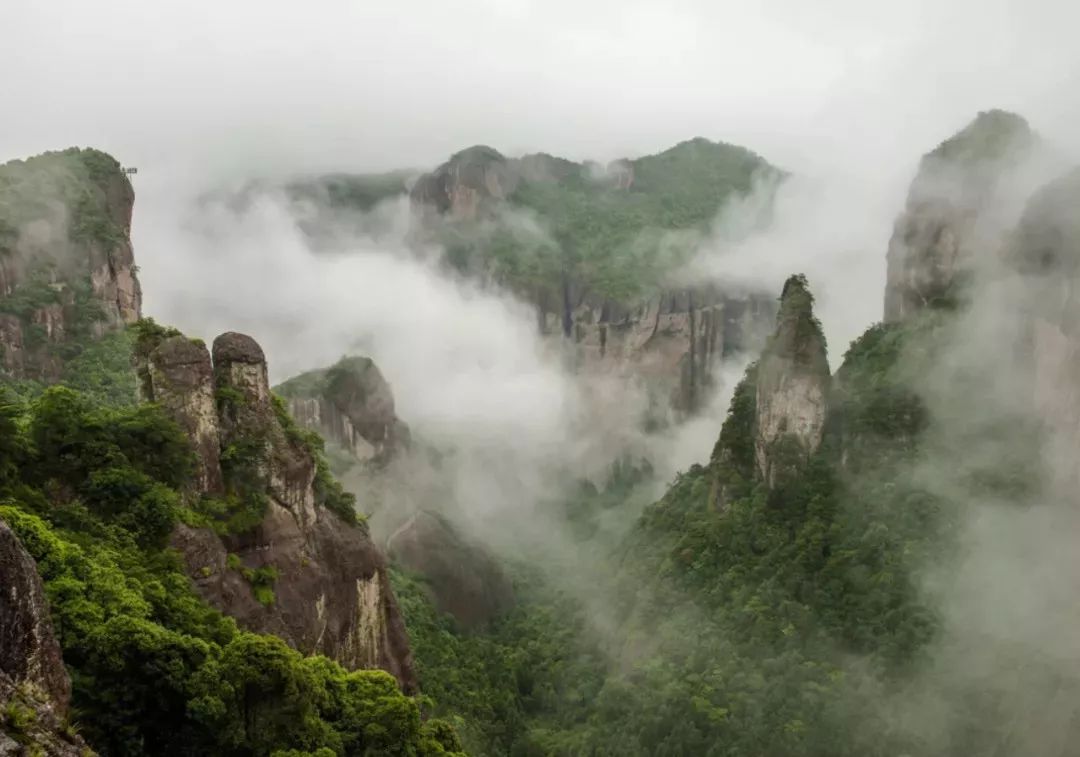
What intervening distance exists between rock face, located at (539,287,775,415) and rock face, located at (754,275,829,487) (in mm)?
73564

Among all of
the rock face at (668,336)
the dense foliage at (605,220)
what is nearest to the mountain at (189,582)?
the rock face at (668,336)

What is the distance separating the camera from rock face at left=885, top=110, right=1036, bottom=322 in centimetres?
6788

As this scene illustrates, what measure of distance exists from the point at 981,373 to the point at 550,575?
50446 mm

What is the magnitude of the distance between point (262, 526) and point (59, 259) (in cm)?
3624

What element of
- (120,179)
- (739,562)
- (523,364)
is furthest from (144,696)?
(523,364)

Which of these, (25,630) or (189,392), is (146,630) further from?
(189,392)

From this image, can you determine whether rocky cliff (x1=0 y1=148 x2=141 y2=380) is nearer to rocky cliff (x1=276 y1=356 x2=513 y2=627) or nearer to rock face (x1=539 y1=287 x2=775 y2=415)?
rocky cliff (x1=276 y1=356 x2=513 y2=627)

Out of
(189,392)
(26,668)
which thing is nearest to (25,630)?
(26,668)

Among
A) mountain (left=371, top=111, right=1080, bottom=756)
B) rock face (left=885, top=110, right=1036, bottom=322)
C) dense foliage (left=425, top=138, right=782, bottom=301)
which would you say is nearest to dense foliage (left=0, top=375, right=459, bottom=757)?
mountain (left=371, top=111, right=1080, bottom=756)

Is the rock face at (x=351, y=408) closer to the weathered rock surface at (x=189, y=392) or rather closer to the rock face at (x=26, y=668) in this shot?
the weathered rock surface at (x=189, y=392)

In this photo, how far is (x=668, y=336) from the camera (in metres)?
142

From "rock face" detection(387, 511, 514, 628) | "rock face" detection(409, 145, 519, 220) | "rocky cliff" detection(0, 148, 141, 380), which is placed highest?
"rock face" detection(409, 145, 519, 220)

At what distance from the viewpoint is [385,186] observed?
182750 mm

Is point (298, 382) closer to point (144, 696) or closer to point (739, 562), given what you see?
point (739, 562)
